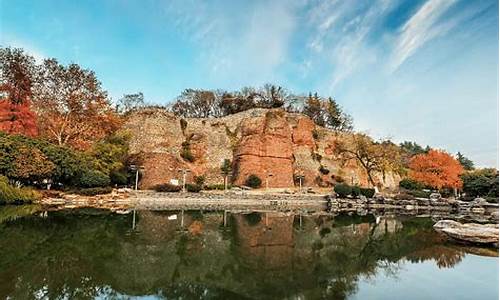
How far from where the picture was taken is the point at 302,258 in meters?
8.10

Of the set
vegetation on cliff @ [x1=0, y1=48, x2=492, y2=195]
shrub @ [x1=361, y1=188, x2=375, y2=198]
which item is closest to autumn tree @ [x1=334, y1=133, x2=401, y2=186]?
vegetation on cliff @ [x1=0, y1=48, x2=492, y2=195]

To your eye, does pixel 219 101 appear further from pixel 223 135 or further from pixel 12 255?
pixel 12 255

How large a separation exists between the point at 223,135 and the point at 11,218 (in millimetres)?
25779

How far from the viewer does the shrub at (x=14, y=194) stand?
61.5 ft

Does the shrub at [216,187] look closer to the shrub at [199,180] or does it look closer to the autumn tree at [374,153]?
the shrub at [199,180]

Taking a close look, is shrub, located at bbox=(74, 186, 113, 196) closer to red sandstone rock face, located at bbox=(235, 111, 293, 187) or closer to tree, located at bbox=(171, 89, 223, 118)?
red sandstone rock face, located at bbox=(235, 111, 293, 187)

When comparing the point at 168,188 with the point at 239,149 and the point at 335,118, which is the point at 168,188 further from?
the point at 335,118

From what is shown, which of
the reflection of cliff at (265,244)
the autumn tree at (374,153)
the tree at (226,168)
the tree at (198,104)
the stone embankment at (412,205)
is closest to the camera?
the reflection of cliff at (265,244)

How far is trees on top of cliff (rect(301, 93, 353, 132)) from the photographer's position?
4909cm

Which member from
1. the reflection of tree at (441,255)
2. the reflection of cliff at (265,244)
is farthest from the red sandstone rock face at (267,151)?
the reflection of tree at (441,255)

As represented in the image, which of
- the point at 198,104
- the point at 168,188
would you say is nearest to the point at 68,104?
the point at 168,188

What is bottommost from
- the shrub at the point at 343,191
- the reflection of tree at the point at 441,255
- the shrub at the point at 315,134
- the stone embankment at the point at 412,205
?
the reflection of tree at the point at 441,255

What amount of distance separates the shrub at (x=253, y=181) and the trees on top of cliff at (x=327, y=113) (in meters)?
19.1

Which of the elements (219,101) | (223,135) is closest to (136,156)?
(223,135)
